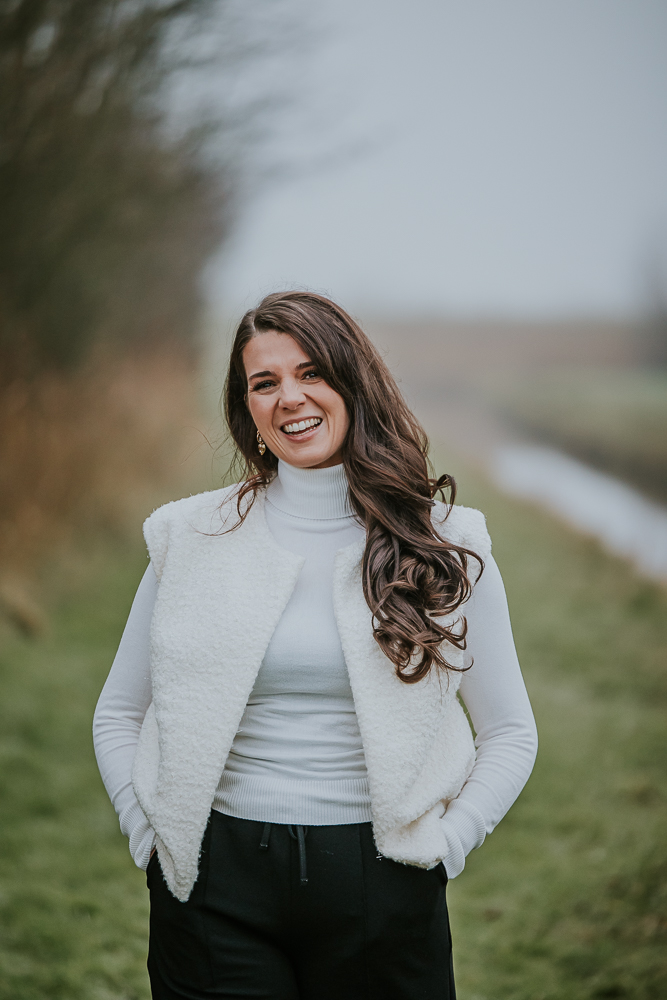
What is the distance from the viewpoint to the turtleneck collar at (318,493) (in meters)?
1.65

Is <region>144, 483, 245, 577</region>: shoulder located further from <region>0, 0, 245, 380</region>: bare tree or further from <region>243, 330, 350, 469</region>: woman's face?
<region>0, 0, 245, 380</region>: bare tree

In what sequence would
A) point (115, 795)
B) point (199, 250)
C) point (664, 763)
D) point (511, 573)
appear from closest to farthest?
point (115, 795)
point (664, 763)
point (511, 573)
point (199, 250)

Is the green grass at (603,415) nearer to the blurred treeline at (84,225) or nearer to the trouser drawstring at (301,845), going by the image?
the blurred treeline at (84,225)

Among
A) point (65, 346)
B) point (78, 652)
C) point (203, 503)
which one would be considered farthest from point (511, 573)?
point (203, 503)

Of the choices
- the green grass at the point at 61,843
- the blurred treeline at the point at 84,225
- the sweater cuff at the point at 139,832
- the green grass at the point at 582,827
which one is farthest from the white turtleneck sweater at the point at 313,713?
the blurred treeline at the point at 84,225

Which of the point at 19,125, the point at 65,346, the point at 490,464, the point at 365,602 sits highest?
the point at 19,125

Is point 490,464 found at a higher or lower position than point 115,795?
higher

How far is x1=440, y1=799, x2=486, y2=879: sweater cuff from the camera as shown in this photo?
4.80 feet

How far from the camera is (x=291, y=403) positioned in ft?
5.14

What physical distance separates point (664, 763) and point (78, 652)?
11.2 ft

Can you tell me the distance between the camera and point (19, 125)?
524 centimetres

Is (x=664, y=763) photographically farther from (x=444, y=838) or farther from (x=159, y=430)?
(x=159, y=430)

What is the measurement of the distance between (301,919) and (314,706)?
33cm

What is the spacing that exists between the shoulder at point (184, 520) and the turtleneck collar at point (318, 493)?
12 cm
